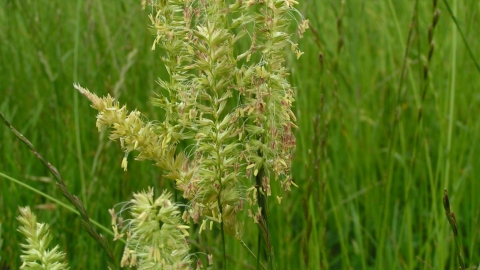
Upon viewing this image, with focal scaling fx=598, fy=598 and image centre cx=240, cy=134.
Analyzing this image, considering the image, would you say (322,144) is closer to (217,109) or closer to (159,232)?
(217,109)

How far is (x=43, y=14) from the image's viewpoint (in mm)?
3375

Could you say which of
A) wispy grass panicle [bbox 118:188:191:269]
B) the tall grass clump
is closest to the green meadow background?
the tall grass clump

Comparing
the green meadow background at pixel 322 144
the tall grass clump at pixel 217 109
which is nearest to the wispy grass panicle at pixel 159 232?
the tall grass clump at pixel 217 109

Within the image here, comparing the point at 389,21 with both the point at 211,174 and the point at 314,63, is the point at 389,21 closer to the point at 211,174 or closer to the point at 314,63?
the point at 314,63

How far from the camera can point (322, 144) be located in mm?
1530

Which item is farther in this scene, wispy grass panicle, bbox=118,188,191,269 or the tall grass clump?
the tall grass clump

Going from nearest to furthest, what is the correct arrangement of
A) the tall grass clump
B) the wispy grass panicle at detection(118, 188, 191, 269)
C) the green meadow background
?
the wispy grass panicle at detection(118, 188, 191, 269), the tall grass clump, the green meadow background

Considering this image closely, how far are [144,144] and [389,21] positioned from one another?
109 inches

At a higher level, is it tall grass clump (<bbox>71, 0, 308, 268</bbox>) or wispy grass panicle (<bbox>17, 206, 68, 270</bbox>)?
tall grass clump (<bbox>71, 0, 308, 268</bbox>)

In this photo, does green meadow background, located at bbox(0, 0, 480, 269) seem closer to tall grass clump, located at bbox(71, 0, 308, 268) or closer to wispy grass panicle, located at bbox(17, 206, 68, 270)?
tall grass clump, located at bbox(71, 0, 308, 268)

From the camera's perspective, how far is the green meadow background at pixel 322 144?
1816mm

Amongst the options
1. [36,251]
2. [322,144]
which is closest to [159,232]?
[36,251]

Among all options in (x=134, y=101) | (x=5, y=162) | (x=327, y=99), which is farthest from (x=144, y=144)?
(x=327, y=99)

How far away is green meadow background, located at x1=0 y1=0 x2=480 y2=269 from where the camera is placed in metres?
1.82
